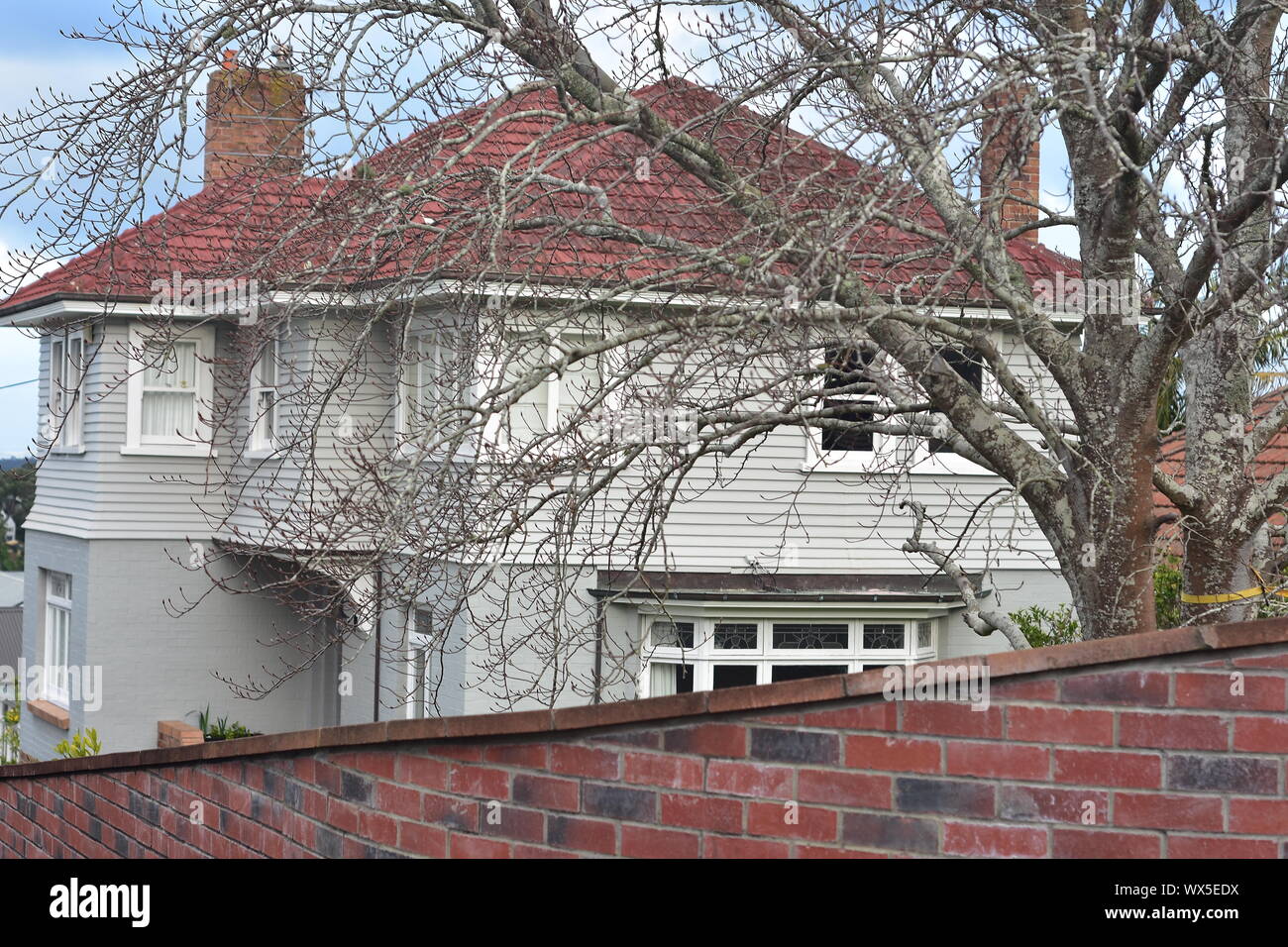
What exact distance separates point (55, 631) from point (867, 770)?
61.3ft

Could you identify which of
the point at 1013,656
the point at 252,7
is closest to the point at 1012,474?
the point at 1013,656

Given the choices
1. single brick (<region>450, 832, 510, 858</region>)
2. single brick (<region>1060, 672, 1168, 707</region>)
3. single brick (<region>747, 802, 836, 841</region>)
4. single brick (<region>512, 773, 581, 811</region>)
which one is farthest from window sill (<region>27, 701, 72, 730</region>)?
single brick (<region>1060, 672, 1168, 707</region>)

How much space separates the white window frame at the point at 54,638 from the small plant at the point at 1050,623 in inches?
497

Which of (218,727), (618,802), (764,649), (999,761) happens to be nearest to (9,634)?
(218,727)

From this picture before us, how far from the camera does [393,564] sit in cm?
994

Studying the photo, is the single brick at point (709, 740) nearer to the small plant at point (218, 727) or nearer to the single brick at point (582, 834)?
the single brick at point (582, 834)

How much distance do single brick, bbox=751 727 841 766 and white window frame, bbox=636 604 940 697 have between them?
34.2 ft

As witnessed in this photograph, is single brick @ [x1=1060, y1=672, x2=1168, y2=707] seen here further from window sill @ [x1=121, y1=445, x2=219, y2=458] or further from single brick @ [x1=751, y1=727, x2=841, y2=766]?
window sill @ [x1=121, y1=445, x2=219, y2=458]

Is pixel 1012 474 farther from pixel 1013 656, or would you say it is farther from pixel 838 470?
pixel 838 470

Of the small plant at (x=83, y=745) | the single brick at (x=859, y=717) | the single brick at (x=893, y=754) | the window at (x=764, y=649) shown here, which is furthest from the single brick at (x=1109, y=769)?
the small plant at (x=83, y=745)

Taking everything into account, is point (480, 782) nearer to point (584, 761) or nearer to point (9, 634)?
point (584, 761)

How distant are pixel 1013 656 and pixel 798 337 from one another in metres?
2.44

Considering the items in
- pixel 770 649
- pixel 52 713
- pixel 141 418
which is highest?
pixel 141 418

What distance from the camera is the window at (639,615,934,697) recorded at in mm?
14102
